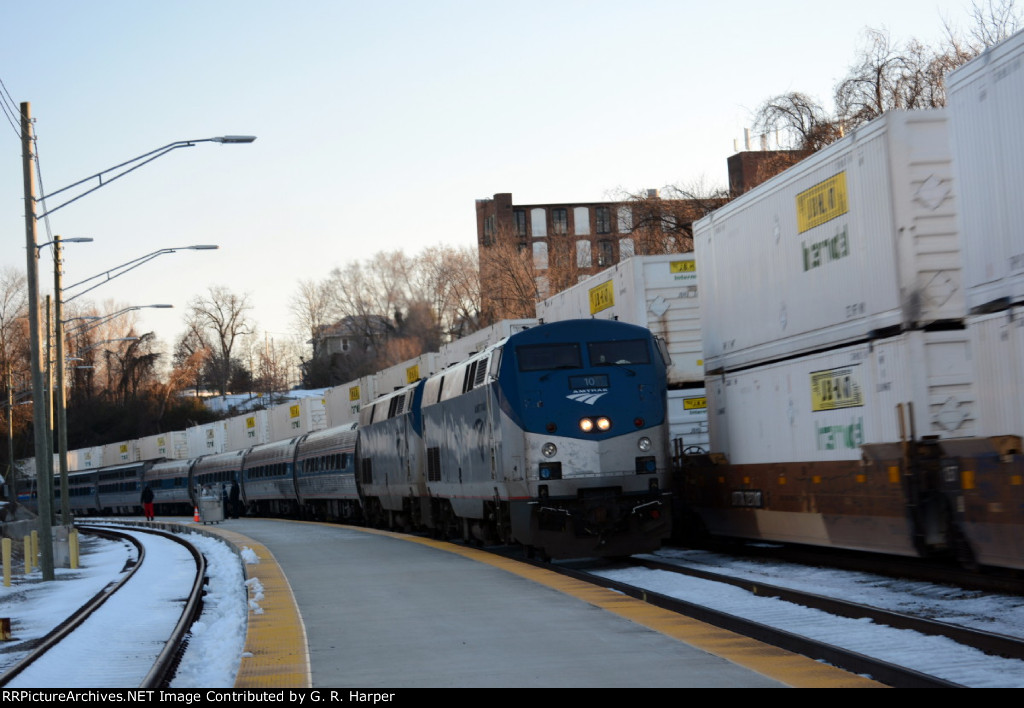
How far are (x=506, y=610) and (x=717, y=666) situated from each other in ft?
12.7

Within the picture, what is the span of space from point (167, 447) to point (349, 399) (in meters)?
28.2

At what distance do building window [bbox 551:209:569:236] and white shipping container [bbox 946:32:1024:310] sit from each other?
8748 centimetres

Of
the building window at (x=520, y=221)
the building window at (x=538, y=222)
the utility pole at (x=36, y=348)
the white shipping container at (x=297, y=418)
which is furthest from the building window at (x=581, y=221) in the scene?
the utility pole at (x=36, y=348)

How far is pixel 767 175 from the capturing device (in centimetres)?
3822

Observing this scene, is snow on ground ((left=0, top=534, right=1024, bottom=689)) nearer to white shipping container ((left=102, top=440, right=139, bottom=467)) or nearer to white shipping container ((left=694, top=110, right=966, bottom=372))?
white shipping container ((left=694, top=110, right=966, bottom=372))

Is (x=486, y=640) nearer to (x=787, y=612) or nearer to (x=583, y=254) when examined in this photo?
(x=787, y=612)

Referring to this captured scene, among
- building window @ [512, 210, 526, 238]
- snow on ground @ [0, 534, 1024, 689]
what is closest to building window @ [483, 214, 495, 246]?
building window @ [512, 210, 526, 238]

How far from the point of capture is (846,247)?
13531 mm

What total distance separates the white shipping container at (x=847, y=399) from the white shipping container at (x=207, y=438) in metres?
63.3

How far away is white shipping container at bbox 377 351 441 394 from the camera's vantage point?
133 feet

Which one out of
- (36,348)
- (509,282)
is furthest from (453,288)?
(36,348)

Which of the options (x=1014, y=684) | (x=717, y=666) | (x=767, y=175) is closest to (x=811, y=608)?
(x=717, y=666)

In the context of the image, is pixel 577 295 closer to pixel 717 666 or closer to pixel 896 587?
pixel 896 587

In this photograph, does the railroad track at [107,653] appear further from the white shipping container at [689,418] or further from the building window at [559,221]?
the building window at [559,221]
